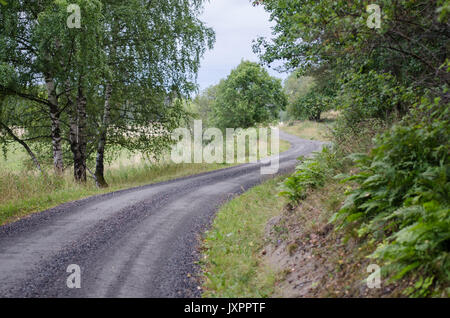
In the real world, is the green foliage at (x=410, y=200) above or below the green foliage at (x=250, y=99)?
below

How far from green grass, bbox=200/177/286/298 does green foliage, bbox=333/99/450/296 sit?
6.03 feet

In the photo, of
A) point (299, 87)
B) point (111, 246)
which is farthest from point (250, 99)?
point (111, 246)

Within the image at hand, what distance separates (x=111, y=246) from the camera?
709cm

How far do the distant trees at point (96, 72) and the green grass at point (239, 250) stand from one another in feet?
23.4

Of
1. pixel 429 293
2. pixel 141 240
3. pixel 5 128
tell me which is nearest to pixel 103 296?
pixel 141 240

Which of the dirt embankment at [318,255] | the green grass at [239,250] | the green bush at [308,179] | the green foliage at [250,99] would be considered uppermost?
the green foliage at [250,99]

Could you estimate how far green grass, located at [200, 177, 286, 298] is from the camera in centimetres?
545

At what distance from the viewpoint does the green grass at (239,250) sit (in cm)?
545

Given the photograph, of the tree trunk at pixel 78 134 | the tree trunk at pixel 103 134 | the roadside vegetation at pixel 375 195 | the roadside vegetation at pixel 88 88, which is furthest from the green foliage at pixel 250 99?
the roadside vegetation at pixel 375 195

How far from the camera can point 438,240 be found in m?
3.83

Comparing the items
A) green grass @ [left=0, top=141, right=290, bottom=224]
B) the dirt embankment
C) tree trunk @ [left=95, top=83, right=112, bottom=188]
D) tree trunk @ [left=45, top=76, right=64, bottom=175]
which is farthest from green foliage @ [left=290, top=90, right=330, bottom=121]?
tree trunk @ [left=45, top=76, right=64, bottom=175]

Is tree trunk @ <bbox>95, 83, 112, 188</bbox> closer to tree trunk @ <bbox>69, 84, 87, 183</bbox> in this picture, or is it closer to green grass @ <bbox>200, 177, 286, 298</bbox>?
tree trunk @ <bbox>69, 84, 87, 183</bbox>

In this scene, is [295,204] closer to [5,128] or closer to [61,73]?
[61,73]

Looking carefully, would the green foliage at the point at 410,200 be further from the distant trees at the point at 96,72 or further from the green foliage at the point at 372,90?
the distant trees at the point at 96,72
